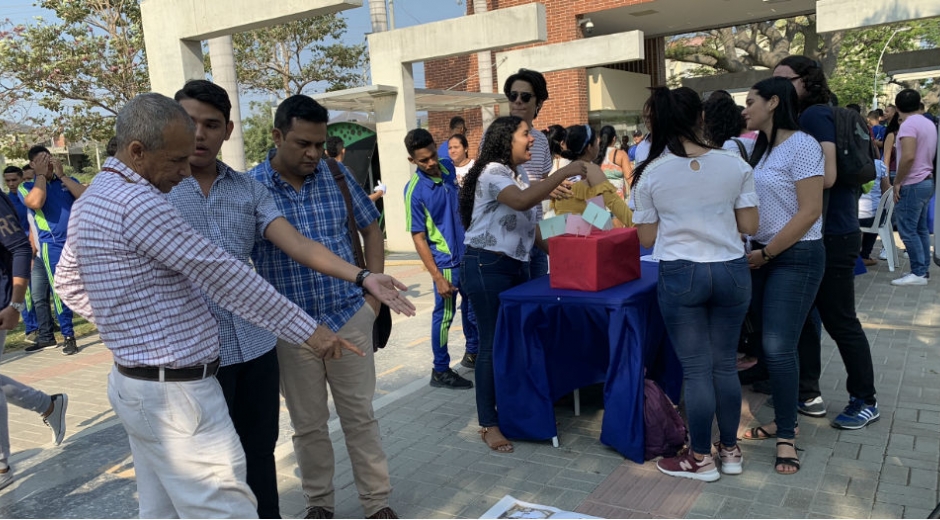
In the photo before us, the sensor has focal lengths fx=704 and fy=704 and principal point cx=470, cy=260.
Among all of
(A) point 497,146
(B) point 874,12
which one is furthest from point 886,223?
(A) point 497,146

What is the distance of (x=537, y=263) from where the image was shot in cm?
451

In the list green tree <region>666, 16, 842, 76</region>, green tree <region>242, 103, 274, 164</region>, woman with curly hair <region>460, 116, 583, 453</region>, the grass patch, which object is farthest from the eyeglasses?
green tree <region>242, 103, 274, 164</region>

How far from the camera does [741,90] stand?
23.2 meters

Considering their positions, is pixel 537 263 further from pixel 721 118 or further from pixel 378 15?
pixel 378 15

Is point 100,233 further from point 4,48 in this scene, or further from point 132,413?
point 4,48

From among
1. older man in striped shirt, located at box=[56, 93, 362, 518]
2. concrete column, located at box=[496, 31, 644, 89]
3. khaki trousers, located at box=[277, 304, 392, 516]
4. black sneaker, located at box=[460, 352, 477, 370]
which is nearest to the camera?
older man in striped shirt, located at box=[56, 93, 362, 518]

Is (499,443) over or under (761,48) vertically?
under

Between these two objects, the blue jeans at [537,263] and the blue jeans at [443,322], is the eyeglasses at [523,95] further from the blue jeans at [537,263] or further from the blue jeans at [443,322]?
the blue jeans at [443,322]

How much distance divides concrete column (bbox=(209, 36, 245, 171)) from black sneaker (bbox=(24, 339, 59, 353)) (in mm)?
2835

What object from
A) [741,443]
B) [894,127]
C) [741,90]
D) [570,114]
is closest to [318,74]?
[570,114]

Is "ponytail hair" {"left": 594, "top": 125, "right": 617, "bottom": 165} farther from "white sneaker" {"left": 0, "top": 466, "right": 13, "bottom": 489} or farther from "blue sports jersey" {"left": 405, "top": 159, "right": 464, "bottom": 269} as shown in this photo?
"white sneaker" {"left": 0, "top": 466, "right": 13, "bottom": 489}

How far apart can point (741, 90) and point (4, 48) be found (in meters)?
21.2

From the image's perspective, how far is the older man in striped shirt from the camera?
1.93 meters

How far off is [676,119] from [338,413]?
79.1 inches
